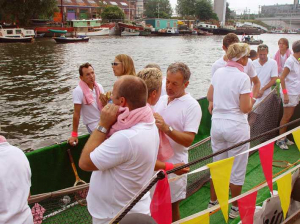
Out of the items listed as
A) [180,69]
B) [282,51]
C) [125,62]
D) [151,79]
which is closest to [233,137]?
[180,69]

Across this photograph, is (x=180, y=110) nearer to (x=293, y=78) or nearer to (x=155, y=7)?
(x=293, y=78)

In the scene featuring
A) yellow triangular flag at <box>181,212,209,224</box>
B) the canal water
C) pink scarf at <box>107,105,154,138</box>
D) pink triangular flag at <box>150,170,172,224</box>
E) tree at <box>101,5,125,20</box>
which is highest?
tree at <box>101,5,125,20</box>

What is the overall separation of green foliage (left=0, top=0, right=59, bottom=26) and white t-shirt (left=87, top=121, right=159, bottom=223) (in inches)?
1896

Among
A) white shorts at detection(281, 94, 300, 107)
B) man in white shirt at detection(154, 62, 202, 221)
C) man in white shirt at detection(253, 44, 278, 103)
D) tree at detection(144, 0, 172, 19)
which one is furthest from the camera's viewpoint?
tree at detection(144, 0, 172, 19)

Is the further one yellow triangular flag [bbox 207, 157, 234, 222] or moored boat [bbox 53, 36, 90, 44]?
moored boat [bbox 53, 36, 90, 44]

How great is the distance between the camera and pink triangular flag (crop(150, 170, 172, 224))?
6.04 ft

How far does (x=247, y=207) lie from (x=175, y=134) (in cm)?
Answer: 81

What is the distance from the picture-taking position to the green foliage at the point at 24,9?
4450 centimetres

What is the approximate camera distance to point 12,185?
188 cm

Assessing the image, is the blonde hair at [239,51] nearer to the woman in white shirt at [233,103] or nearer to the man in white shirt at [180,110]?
the woman in white shirt at [233,103]

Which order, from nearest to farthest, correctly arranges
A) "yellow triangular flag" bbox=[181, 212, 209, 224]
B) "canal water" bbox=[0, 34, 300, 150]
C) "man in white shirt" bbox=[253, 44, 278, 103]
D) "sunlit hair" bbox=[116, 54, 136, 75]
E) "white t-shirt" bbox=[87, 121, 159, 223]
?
"white t-shirt" bbox=[87, 121, 159, 223] < "yellow triangular flag" bbox=[181, 212, 209, 224] < "sunlit hair" bbox=[116, 54, 136, 75] < "man in white shirt" bbox=[253, 44, 278, 103] < "canal water" bbox=[0, 34, 300, 150]

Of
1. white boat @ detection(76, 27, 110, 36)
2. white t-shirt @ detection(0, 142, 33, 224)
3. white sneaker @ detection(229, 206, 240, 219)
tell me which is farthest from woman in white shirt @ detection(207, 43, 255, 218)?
white boat @ detection(76, 27, 110, 36)

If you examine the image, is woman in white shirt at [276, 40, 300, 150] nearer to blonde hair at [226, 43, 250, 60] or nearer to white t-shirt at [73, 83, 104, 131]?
blonde hair at [226, 43, 250, 60]

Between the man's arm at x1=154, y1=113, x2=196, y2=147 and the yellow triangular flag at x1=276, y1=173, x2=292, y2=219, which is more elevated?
the man's arm at x1=154, y1=113, x2=196, y2=147
